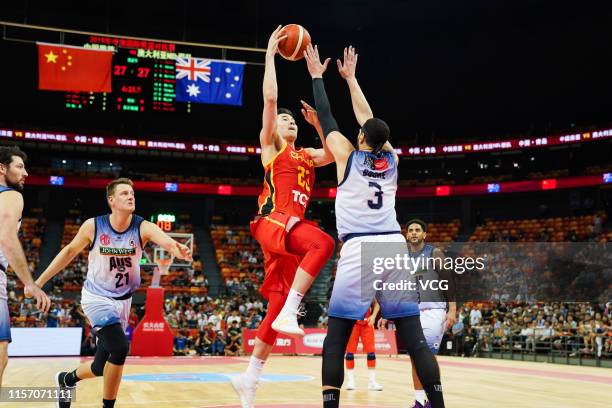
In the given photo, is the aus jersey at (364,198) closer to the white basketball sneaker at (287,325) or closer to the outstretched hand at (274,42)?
the white basketball sneaker at (287,325)

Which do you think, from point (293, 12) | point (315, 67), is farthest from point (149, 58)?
point (315, 67)

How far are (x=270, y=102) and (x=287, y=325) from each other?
6.64ft

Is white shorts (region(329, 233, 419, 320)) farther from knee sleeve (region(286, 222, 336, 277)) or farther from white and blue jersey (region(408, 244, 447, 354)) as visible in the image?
white and blue jersey (region(408, 244, 447, 354))

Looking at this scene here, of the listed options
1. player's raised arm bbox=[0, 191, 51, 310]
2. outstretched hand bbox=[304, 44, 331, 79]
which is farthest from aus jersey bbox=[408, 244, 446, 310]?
player's raised arm bbox=[0, 191, 51, 310]

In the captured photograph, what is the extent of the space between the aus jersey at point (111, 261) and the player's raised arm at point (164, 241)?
121 mm

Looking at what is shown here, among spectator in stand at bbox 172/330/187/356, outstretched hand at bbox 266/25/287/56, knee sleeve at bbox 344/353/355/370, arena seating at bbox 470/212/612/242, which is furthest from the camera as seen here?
arena seating at bbox 470/212/612/242

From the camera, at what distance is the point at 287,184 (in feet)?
19.2

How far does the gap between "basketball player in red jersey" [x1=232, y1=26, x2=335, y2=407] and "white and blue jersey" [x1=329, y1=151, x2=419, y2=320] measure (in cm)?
48

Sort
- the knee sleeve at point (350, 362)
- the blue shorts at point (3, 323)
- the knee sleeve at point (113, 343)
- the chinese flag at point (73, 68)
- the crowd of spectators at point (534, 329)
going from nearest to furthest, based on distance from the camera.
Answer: the blue shorts at point (3, 323)
the knee sleeve at point (113, 343)
the knee sleeve at point (350, 362)
the crowd of spectators at point (534, 329)
the chinese flag at point (73, 68)

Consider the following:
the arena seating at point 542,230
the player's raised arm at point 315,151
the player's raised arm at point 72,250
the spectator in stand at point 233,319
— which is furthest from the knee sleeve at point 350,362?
the arena seating at point 542,230

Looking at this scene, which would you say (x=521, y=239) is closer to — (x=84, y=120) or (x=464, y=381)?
(x=464, y=381)

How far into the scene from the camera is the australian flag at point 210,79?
22.2 meters

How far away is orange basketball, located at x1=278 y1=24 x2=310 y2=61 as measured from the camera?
20.3ft

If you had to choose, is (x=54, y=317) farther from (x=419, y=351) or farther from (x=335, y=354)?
(x=419, y=351)
